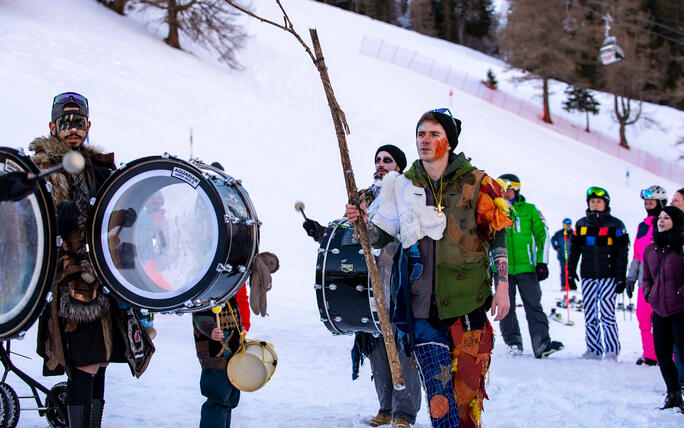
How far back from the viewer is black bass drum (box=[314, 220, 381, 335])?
4684 mm

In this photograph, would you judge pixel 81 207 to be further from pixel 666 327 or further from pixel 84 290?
pixel 666 327

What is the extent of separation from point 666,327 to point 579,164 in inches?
1029

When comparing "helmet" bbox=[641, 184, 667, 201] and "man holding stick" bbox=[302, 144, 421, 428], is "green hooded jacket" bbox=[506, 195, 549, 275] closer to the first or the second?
"helmet" bbox=[641, 184, 667, 201]

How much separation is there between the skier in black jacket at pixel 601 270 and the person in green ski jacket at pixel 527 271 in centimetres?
46

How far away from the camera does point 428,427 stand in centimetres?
515

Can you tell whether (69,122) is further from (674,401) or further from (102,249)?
(674,401)

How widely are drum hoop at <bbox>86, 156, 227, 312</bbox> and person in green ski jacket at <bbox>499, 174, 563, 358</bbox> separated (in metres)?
5.30

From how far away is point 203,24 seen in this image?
29.8 m

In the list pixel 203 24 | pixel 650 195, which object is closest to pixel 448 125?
pixel 650 195

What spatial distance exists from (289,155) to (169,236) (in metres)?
16.8

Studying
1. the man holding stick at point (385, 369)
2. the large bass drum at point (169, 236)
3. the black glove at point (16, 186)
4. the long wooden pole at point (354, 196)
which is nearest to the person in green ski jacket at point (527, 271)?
the man holding stick at point (385, 369)

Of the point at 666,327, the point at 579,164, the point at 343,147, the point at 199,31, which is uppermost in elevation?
the point at 199,31

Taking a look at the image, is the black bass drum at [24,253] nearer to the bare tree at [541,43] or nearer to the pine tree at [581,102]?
the bare tree at [541,43]

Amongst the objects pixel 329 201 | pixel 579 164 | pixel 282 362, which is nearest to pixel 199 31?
pixel 329 201
